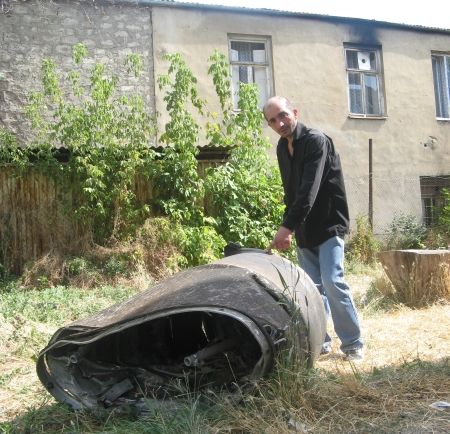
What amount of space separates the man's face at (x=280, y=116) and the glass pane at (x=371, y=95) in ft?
33.5

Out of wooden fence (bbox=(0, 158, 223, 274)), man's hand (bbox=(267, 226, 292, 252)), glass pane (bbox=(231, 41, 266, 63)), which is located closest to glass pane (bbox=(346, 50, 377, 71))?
glass pane (bbox=(231, 41, 266, 63))

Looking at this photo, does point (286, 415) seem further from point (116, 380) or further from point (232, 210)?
point (232, 210)

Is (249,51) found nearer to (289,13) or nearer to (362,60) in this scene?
(289,13)

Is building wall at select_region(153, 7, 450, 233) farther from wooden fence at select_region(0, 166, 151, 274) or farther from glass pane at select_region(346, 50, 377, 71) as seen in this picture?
wooden fence at select_region(0, 166, 151, 274)

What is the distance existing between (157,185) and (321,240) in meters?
5.36

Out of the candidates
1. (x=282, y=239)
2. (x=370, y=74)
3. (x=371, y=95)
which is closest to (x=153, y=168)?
(x=282, y=239)

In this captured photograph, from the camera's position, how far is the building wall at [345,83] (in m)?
12.0

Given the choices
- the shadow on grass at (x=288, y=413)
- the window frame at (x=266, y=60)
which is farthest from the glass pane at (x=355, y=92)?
the shadow on grass at (x=288, y=413)

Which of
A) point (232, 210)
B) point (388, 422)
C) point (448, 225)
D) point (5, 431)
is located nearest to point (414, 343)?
point (388, 422)

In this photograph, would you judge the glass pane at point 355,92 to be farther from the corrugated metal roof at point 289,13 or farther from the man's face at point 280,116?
the man's face at point 280,116

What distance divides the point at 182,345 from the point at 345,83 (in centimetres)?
1102

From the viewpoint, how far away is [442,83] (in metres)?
14.7

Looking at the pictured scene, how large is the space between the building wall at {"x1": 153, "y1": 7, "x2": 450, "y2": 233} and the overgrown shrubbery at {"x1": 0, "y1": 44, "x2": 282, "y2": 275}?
241 cm

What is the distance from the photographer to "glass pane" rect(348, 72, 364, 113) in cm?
1361
